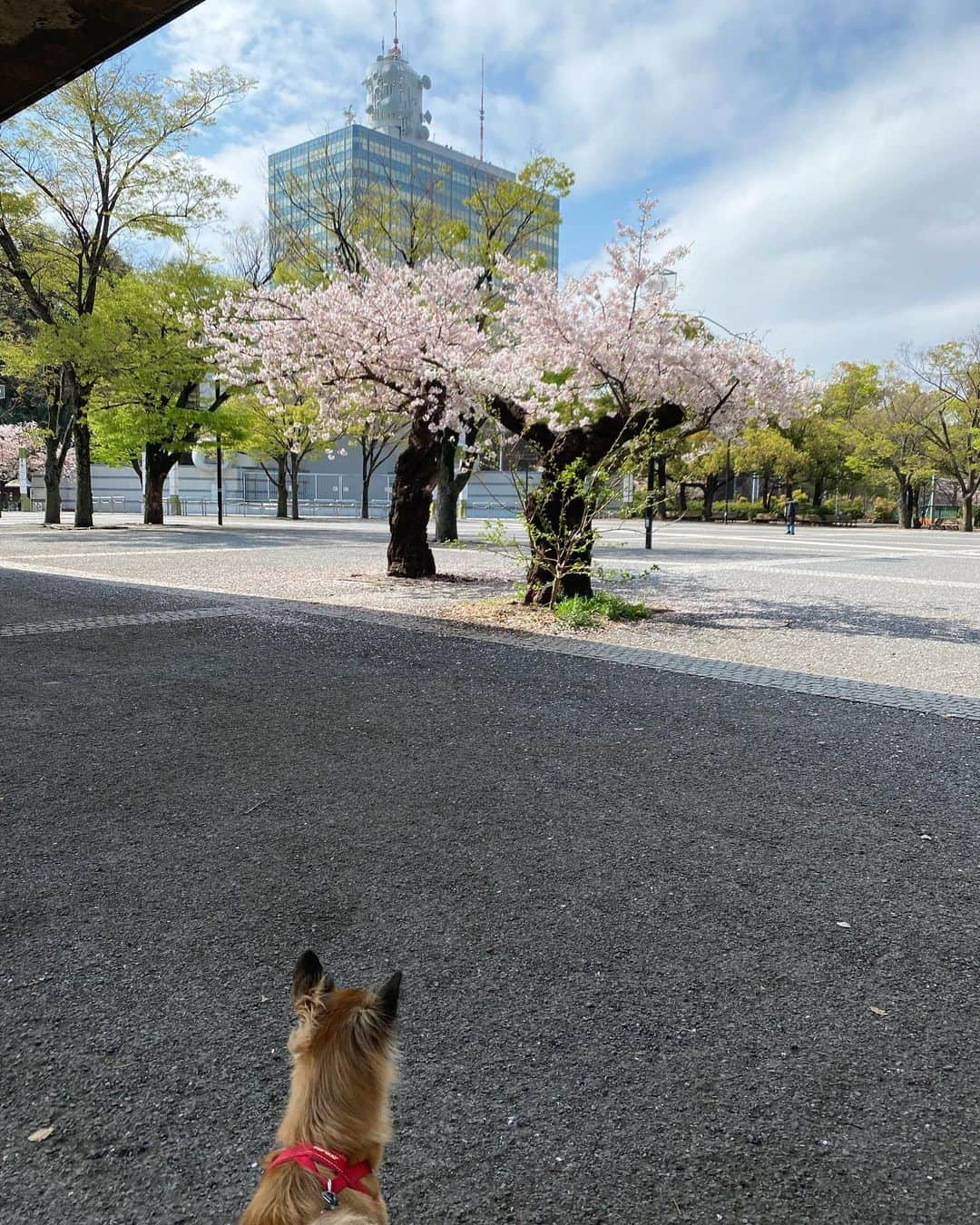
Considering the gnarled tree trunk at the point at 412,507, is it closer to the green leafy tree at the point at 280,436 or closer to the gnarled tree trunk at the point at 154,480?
the green leafy tree at the point at 280,436

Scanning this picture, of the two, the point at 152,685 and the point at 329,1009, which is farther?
the point at 152,685

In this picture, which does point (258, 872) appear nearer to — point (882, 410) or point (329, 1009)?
point (329, 1009)

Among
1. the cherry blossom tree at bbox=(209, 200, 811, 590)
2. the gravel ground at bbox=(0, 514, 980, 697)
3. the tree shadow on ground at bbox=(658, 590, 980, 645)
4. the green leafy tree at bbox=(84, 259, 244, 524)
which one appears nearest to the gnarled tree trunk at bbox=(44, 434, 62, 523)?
the green leafy tree at bbox=(84, 259, 244, 524)

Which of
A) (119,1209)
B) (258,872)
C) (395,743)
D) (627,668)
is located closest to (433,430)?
(627,668)

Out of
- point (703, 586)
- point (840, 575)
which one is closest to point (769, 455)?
point (840, 575)

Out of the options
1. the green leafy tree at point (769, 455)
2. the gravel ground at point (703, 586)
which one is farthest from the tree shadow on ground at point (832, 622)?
the green leafy tree at point (769, 455)

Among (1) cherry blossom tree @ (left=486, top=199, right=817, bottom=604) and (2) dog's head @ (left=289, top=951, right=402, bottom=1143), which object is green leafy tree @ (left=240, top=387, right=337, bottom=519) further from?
(2) dog's head @ (left=289, top=951, right=402, bottom=1143)

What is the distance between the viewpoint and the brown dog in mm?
1214

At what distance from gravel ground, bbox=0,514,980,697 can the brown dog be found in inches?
254

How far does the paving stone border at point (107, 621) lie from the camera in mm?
8250

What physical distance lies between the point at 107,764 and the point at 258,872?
5.47ft

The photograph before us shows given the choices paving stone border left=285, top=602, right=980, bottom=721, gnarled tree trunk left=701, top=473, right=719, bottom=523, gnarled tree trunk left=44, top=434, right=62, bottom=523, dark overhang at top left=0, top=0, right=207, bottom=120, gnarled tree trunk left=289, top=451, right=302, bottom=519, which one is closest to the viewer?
dark overhang at top left=0, top=0, right=207, bottom=120

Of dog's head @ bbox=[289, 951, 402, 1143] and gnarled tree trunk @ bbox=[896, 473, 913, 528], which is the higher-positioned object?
gnarled tree trunk @ bbox=[896, 473, 913, 528]

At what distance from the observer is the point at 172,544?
66.4 feet
